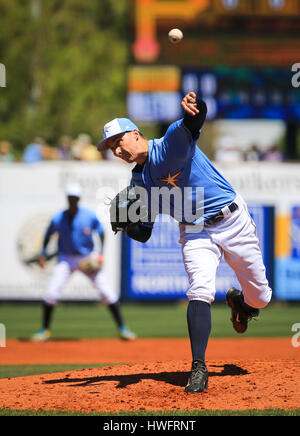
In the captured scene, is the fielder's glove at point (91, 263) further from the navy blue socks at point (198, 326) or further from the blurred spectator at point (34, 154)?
the navy blue socks at point (198, 326)

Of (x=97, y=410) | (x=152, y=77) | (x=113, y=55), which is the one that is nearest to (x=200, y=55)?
(x=152, y=77)

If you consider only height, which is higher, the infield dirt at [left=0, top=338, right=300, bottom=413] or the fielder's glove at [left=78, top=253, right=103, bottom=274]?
the fielder's glove at [left=78, top=253, right=103, bottom=274]

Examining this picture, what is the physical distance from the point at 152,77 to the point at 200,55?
106 cm

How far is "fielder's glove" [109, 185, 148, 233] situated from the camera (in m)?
5.36

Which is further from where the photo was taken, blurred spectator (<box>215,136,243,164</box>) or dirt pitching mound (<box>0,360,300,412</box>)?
blurred spectator (<box>215,136,243,164</box>)

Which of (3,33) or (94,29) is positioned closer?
(3,33)

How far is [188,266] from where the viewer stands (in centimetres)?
521

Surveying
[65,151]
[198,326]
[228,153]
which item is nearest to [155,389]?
[198,326]

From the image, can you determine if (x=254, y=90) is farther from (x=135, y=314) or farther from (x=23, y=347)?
(x=23, y=347)

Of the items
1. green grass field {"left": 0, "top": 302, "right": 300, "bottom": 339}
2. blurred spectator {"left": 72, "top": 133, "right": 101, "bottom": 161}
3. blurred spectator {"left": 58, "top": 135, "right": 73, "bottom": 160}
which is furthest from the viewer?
blurred spectator {"left": 58, "top": 135, "right": 73, "bottom": 160}

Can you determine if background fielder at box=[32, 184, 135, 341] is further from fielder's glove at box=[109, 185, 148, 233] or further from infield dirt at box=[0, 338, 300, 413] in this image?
fielder's glove at box=[109, 185, 148, 233]

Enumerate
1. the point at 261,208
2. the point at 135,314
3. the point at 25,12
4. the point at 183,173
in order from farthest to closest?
the point at 25,12, the point at 261,208, the point at 135,314, the point at 183,173

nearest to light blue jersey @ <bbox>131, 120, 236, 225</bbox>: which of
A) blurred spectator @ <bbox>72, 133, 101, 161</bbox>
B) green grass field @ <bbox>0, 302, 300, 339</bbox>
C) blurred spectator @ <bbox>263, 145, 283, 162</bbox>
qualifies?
green grass field @ <bbox>0, 302, 300, 339</bbox>

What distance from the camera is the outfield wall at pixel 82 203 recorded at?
1378 centimetres
